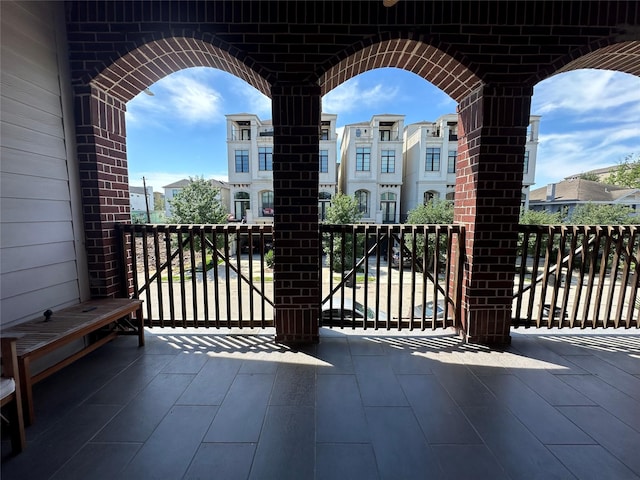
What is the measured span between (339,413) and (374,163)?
18693 millimetres

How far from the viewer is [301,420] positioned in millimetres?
1558

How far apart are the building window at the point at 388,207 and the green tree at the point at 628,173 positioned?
15178mm

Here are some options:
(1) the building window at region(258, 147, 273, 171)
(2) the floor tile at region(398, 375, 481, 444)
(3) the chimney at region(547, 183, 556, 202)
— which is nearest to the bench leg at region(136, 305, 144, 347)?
(2) the floor tile at region(398, 375, 481, 444)

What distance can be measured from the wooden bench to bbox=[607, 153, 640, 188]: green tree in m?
26.9

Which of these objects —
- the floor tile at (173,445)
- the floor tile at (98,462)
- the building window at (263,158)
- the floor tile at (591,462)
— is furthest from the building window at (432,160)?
the floor tile at (98,462)

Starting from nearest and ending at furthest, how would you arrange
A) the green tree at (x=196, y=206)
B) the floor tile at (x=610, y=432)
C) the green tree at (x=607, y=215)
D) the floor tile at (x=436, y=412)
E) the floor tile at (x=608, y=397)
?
the floor tile at (x=610, y=432) < the floor tile at (x=436, y=412) < the floor tile at (x=608, y=397) < the green tree at (x=607, y=215) < the green tree at (x=196, y=206)

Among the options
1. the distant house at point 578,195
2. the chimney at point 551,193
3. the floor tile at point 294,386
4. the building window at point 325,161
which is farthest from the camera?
the chimney at point 551,193

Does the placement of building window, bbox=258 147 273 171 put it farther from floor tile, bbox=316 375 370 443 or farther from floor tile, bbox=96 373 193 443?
floor tile, bbox=316 375 370 443

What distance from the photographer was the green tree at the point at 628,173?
17.6 m

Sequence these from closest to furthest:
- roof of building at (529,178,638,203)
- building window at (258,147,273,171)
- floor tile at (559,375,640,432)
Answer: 1. floor tile at (559,375,640,432)
2. roof of building at (529,178,638,203)
3. building window at (258,147,273,171)

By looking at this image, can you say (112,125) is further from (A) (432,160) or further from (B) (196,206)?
(A) (432,160)

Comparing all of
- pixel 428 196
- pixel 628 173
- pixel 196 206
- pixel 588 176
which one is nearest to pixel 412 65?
pixel 196 206

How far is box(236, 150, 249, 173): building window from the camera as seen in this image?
18.5 m

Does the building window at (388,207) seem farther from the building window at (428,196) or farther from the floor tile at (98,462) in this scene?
the floor tile at (98,462)
